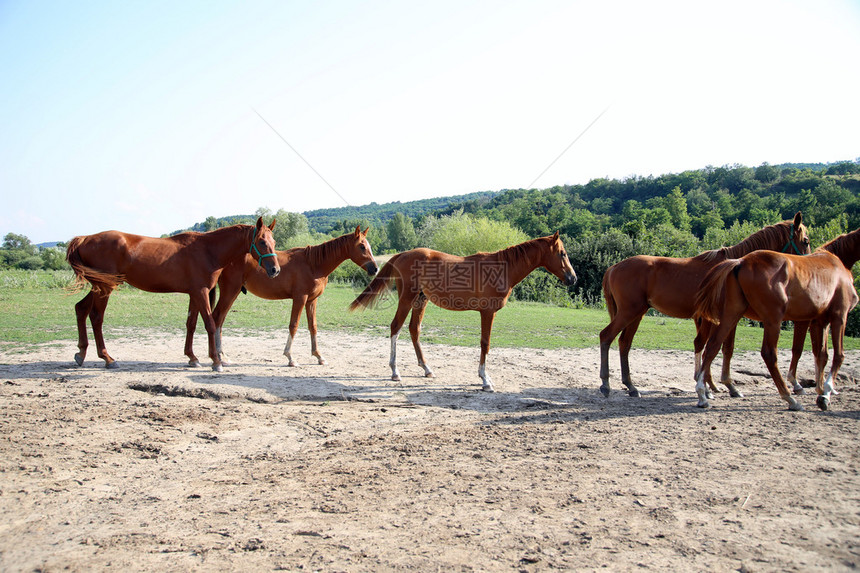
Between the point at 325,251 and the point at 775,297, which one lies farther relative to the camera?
the point at 325,251

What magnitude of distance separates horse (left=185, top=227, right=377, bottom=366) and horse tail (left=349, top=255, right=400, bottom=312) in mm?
242

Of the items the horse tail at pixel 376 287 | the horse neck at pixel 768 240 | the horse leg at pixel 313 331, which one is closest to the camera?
the horse neck at pixel 768 240

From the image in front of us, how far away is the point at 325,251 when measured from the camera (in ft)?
32.2

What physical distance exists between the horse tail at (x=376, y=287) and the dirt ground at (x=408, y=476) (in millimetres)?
1594

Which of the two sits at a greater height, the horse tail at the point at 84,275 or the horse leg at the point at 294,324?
the horse tail at the point at 84,275

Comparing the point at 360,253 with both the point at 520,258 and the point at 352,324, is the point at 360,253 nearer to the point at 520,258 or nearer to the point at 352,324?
the point at 520,258

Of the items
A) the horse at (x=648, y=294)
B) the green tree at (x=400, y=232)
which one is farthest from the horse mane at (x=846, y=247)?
the green tree at (x=400, y=232)

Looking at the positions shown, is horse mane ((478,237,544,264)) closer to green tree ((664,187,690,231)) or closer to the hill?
green tree ((664,187,690,231))

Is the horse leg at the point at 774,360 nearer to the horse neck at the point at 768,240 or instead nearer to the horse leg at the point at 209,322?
the horse neck at the point at 768,240

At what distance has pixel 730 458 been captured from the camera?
16.2 ft

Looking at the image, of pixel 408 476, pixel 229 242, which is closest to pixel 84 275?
pixel 229 242

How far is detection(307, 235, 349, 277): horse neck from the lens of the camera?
979 centimetres

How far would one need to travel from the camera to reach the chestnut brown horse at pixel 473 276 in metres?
8.62

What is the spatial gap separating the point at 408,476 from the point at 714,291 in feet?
16.6
